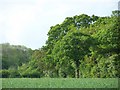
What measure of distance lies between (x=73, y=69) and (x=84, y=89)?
1210 cm

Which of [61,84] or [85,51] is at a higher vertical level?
[85,51]

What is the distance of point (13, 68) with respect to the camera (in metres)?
21.8

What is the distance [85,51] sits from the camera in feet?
66.3

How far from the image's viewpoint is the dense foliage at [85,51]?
746 inches

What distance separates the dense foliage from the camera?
19.0 metres

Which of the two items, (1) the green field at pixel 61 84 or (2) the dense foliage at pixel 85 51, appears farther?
(2) the dense foliage at pixel 85 51

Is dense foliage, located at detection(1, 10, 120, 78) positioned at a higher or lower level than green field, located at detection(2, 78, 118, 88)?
higher

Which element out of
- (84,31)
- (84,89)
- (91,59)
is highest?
(84,31)

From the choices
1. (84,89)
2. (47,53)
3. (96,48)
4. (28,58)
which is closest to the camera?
(84,89)

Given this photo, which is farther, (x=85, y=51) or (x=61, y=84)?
(x=85, y=51)

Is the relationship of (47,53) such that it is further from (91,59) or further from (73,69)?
(91,59)

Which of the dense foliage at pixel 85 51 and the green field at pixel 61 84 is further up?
the dense foliage at pixel 85 51

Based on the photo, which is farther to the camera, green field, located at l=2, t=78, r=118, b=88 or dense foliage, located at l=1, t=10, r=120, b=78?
dense foliage, located at l=1, t=10, r=120, b=78

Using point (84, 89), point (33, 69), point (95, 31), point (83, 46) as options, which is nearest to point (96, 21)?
point (95, 31)
